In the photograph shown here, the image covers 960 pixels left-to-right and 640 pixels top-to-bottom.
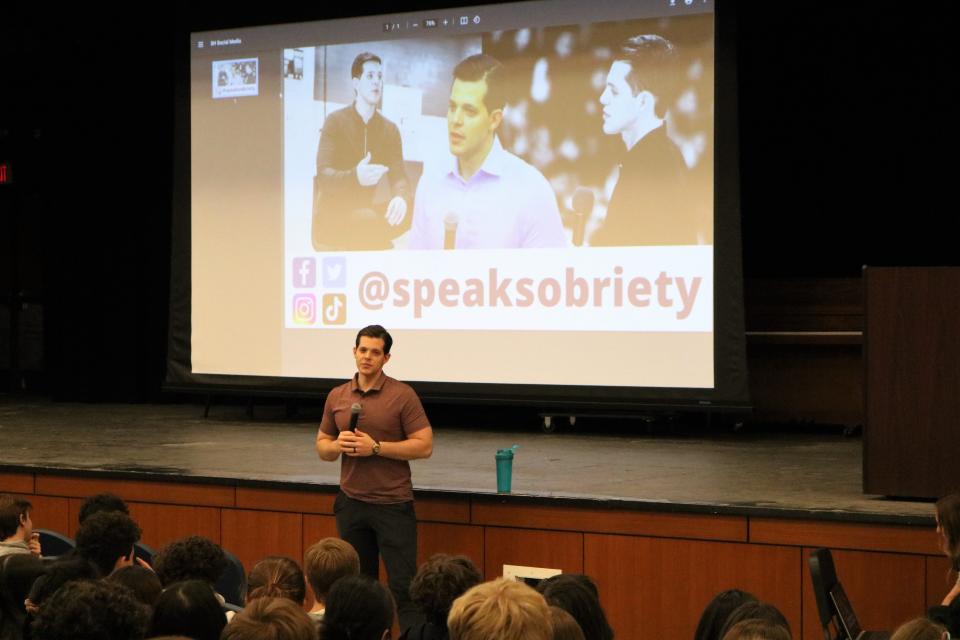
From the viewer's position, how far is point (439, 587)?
3.07 m

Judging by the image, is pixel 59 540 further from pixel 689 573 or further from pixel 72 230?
pixel 72 230

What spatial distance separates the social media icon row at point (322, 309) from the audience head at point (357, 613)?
204 inches

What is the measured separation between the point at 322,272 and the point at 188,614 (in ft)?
17.9

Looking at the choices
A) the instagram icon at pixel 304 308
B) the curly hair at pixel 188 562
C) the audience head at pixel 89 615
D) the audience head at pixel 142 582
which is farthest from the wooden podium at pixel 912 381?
the instagram icon at pixel 304 308

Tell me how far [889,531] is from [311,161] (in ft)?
15.5

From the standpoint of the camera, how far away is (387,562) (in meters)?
4.73

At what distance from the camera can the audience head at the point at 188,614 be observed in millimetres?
2605

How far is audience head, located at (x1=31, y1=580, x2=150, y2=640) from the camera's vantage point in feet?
7.15

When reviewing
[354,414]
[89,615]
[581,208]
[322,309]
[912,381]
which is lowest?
[89,615]

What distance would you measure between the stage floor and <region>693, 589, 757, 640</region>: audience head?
1.68m

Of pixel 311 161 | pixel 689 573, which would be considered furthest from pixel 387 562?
pixel 311 161

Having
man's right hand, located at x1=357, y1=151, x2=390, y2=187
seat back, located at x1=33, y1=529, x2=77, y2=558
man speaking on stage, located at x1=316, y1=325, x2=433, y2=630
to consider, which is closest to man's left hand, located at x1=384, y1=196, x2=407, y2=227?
man's right hand, located at x1=357, y1=151, x2=390, y2=187

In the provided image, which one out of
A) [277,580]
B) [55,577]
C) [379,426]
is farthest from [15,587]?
[379,426]

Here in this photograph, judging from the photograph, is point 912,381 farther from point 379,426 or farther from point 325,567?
point 325,567
